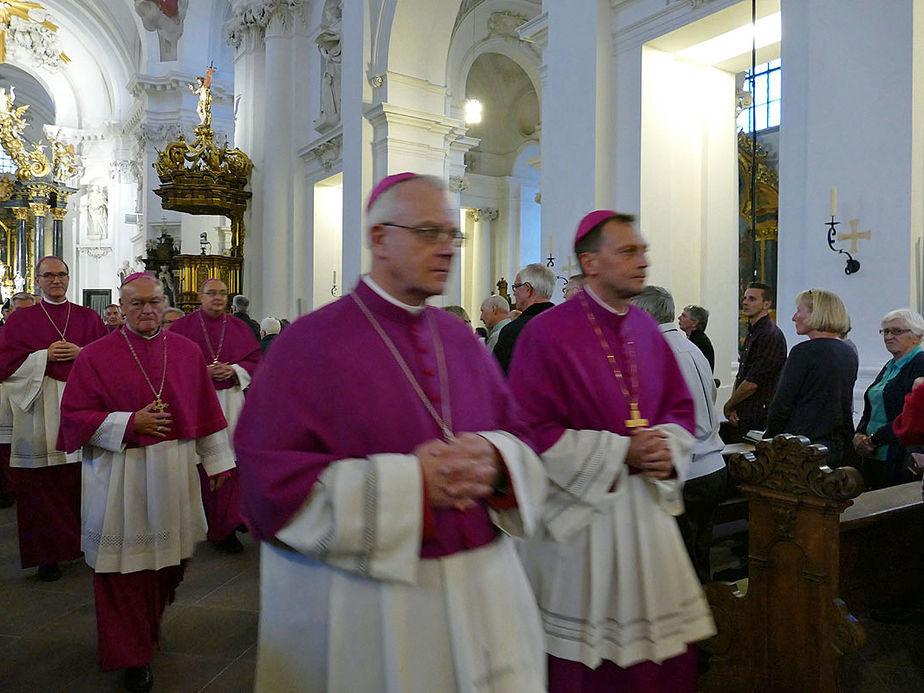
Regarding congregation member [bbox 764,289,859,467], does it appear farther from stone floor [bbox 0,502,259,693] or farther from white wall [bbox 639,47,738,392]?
stone floor [bbox 0,502,259,693]

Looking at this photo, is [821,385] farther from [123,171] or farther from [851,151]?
[123,171]

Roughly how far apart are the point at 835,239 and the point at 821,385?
1.66m

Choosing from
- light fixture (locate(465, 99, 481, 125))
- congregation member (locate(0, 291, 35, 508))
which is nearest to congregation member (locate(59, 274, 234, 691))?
congregation member (locate(0, 291, 35, 508))

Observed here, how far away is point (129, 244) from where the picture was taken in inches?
1129

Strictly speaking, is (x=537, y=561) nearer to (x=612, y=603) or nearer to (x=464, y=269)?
(x=612, y=603)

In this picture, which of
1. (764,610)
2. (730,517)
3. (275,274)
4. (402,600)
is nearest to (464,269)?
(275,274)

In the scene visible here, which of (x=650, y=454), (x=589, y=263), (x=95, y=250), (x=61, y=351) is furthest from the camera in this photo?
(x=95, y=250)

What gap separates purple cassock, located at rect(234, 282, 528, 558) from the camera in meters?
1.62

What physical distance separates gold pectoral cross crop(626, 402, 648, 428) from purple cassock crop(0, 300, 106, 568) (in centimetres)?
416

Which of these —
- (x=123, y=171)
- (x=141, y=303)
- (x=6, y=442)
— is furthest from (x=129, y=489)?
(x=123, y=171)

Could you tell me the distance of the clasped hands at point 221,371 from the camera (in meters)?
5.64

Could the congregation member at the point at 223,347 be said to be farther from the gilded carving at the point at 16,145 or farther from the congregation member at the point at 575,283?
the gilded carving at the point at 16,145

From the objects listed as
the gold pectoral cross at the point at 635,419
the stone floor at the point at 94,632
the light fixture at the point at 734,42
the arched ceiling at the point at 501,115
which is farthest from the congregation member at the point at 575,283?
the arched ceiling at the point at 501,115

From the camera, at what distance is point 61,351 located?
5.10 m
